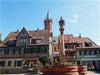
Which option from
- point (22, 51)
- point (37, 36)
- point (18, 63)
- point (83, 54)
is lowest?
point (18, 63)

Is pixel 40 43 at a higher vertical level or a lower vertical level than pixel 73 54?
higher

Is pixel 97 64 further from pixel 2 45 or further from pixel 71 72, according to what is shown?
pixel 2 45

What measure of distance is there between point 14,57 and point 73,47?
55.8ft

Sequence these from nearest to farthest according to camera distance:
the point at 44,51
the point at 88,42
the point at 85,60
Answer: the point at 44,51
the point at 85,60
the point at 88,42

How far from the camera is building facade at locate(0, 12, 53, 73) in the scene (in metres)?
27.9

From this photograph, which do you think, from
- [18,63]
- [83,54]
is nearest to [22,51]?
[18,63]

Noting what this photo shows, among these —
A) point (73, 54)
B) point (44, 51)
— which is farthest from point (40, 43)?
point (73, 54)

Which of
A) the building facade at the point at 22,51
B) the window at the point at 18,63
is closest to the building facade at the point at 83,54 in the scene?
the building facade at the point at 22,51

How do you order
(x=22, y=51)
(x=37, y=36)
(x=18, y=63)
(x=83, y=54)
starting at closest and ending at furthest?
(x=18, y=63) → (x=22, y=51) → (x=37, y=36) → (x=83, y=54)

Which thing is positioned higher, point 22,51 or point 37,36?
point 37,36

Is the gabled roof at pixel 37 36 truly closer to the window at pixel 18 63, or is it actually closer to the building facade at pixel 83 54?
the window at pixel 18 63

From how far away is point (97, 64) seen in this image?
31750 millimetres

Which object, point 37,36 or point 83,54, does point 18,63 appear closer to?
point 37,36

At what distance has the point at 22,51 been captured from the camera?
2872 centimetres
